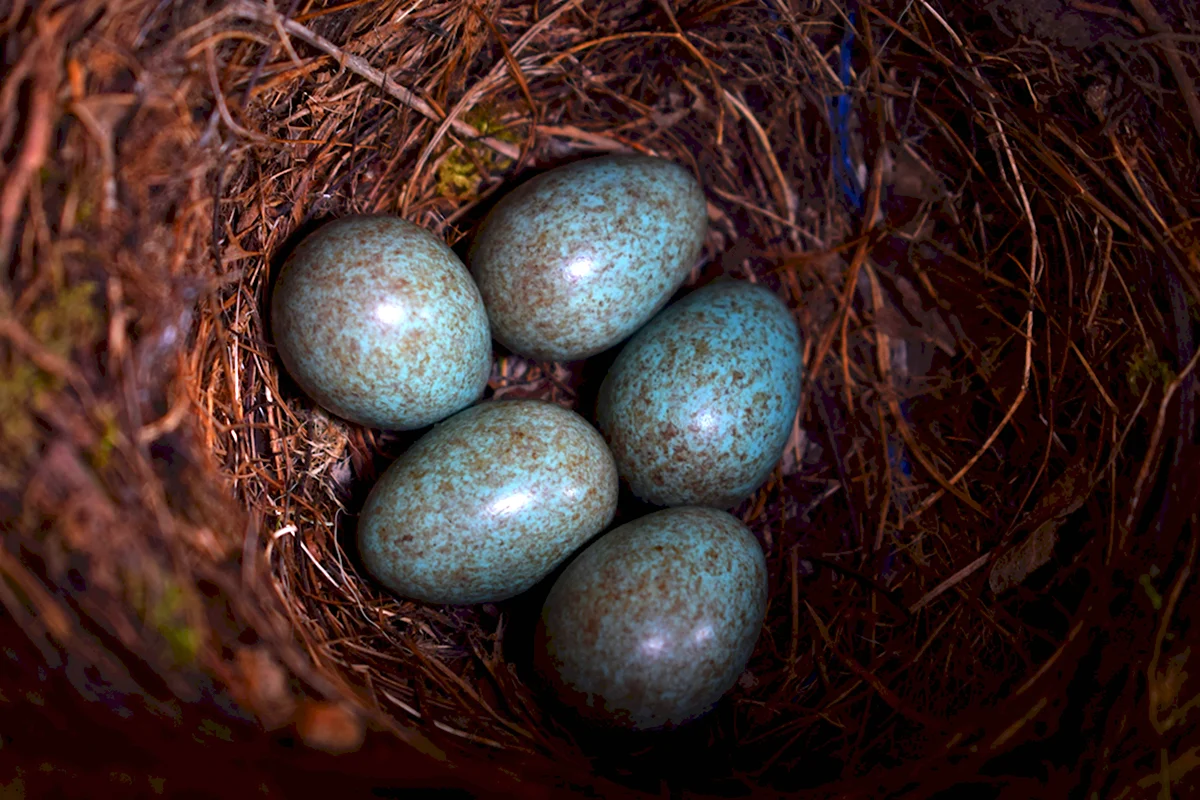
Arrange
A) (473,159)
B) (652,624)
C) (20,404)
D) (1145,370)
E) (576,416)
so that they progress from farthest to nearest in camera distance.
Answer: (473,159) → (576,416) → (1145,370) → (652,624) → (20,404)

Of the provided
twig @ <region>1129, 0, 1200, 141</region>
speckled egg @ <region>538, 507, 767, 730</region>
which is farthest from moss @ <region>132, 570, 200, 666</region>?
twig @ <region>1129, 0, 1200, 141</region>

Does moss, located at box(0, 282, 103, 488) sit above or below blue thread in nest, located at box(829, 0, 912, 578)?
above

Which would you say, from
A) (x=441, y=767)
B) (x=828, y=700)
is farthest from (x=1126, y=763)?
(x=441, y=767)

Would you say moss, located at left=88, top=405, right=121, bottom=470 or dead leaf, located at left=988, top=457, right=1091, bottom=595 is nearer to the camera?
moss, located at left=88, top=405, right=121, bottom=470

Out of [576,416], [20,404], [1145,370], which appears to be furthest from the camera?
[576,416]

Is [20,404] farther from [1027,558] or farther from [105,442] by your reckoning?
[1027,558]

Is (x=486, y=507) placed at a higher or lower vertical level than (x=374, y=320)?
lower

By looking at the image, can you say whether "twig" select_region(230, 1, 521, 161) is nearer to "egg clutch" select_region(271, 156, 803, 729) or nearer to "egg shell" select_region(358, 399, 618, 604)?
"egg clutch" select_region(271, 156, 803, 729)

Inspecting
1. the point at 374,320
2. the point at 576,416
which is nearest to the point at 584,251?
the point at 576,416
